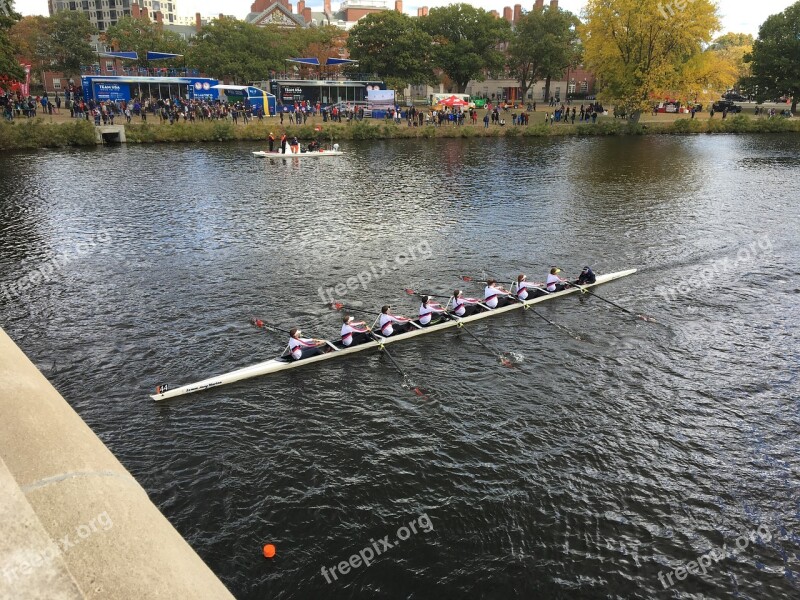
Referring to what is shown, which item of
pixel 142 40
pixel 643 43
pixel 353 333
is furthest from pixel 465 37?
pixel 353 333

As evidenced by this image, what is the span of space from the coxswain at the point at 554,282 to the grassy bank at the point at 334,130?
5437 centimetres

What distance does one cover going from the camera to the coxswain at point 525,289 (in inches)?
1049

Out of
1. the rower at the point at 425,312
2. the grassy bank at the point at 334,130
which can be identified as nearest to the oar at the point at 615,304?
the rower at the point at 425,312

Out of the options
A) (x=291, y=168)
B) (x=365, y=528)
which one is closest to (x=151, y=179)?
(x=291, y=168)

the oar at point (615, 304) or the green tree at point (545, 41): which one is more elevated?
the green tree at point (545, 41)

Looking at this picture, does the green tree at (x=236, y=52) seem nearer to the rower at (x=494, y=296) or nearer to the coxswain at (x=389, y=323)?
the rower at (x=494, y=296)

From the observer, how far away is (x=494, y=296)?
85.3ft

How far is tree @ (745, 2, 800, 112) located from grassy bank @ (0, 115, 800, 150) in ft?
35.5

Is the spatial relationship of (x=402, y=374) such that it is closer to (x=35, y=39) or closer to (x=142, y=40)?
(x=142, y=40)

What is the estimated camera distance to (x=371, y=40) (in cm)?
9906

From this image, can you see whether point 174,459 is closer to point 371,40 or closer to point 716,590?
point 716,590

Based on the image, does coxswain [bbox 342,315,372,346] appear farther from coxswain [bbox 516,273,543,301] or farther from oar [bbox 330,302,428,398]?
coxswain [bbox 516,273,543,301]

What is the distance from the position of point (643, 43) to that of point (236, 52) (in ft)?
209

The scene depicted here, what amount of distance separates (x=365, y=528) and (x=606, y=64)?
88.2 metres
